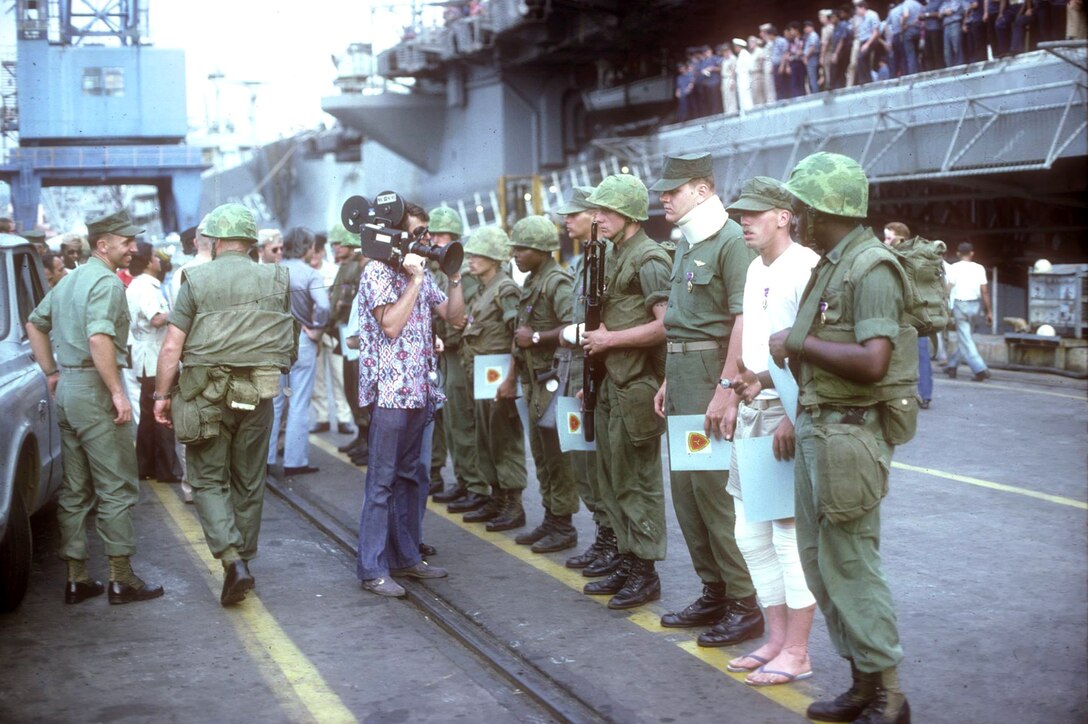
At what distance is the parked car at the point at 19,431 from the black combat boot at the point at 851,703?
144 inches

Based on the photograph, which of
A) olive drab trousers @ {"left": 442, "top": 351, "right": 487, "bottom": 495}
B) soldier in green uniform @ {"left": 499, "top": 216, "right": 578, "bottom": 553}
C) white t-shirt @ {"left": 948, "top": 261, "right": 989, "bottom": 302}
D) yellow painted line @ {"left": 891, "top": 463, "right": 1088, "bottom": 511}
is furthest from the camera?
white t-shirt @ {"left": 948, "top": 261, "right": 989, "bottom": 302}

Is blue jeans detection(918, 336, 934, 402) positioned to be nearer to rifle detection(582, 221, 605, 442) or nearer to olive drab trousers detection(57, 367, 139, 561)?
rifle detection(582, 221, 605, 442)

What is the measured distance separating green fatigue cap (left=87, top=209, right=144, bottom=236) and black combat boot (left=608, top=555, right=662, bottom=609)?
315 centimetres

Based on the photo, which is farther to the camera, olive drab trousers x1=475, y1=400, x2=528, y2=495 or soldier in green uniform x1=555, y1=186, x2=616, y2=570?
olive drab trousers x1=475, y1=400, x2=528, y2=495

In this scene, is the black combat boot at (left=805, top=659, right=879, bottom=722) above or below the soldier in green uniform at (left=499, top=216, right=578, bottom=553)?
below

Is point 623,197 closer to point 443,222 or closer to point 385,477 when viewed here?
point 385,477

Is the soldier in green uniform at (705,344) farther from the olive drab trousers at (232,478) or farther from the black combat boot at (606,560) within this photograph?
the olive drab trousers at (232,478)

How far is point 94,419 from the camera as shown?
613 cm

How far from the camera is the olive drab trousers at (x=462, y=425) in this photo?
27.2 feet

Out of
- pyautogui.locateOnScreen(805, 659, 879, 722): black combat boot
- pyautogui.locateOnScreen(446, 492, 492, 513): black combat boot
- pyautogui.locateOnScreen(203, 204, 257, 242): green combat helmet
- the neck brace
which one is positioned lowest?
pyautogui.locateOnScreen(805, 659, 879, 722): black combat boot

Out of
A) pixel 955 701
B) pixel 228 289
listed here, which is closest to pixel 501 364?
pixel 228 289

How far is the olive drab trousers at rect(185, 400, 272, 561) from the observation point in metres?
6.18

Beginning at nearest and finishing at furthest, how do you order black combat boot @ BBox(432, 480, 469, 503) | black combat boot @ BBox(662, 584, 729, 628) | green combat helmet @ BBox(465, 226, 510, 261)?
black combat boot @ BBox(662, 584, 729, 628), green combat helmet @ BBox(465, 226, 510, 261), black combat boot @ BBox(432, 480, 469, 503)

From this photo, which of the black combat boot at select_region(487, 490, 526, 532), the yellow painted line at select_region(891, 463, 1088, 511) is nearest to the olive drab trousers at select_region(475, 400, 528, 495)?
the black combat boot at select_region(487, 490, 526, 532)
